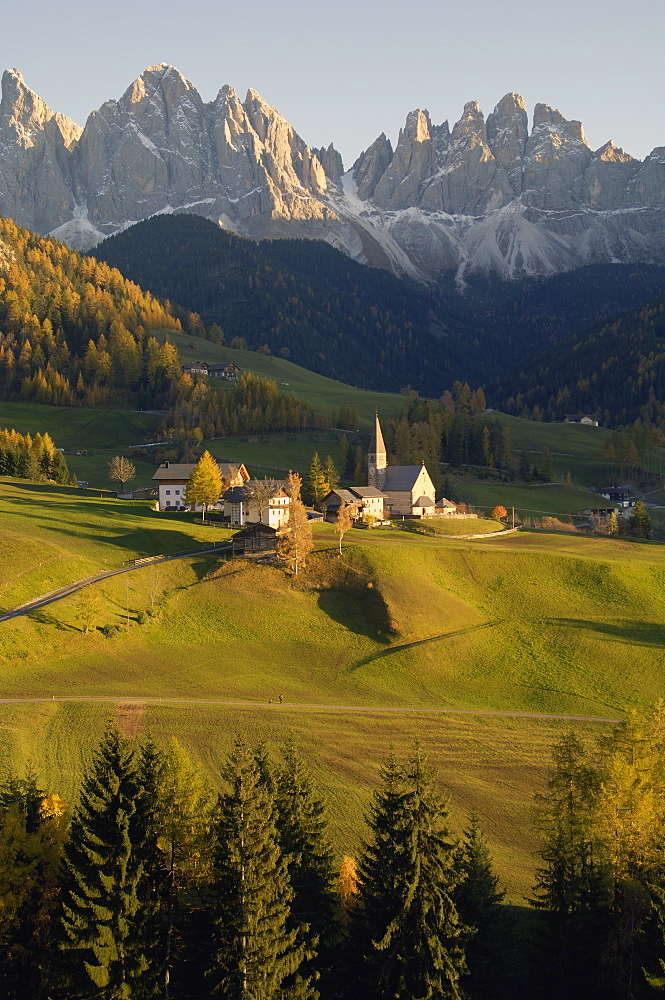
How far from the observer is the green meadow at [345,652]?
5431 centimetres

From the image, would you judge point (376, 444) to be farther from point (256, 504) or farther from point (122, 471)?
point (122, 471)

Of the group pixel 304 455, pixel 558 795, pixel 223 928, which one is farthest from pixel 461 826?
pixel 304 455

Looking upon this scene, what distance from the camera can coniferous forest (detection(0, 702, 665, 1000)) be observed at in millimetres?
31609

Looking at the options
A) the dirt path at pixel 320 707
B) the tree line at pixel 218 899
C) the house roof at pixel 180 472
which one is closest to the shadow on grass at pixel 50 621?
the dirt path at pixel 320 707

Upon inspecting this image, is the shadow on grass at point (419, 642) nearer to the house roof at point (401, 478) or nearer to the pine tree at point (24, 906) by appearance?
the pine tree at point (24, 906)

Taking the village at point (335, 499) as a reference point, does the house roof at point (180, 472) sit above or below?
above

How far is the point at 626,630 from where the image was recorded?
80.2 metres

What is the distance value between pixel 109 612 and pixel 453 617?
3244cm

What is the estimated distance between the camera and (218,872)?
32.1m

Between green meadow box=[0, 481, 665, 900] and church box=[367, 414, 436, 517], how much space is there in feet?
70.7

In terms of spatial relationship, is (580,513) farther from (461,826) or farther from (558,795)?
(558,795)

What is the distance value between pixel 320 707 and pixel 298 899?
28.4 metres

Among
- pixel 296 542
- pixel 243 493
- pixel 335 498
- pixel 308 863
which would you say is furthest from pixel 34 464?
pixel 308 863

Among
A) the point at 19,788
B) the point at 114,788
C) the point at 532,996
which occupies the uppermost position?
the point at 114,788
